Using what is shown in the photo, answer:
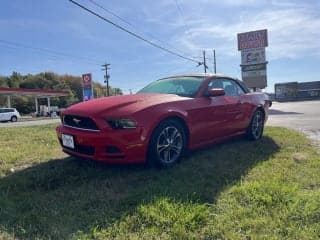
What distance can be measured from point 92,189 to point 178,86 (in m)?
2.36

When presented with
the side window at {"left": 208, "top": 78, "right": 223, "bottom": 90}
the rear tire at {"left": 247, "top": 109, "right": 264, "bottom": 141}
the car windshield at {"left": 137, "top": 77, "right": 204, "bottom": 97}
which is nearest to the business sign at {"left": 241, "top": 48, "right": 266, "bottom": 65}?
the rear tire at {"left": 247, "top": 109, "right": 264, "bottom": 141}

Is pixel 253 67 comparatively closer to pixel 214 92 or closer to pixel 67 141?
pixel 214 92

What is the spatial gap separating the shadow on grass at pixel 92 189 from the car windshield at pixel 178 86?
1.02 meters

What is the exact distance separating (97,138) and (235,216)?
1.84 metres

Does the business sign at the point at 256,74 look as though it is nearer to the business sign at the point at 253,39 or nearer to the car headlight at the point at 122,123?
the business sign at the point at 253,39

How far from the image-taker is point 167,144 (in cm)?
438

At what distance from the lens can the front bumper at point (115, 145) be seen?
3945mm

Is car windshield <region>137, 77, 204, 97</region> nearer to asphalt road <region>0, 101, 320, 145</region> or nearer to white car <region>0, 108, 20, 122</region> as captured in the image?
asphalt road <region>0, 101, 320, 145</region>

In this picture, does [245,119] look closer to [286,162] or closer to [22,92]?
[286,162]

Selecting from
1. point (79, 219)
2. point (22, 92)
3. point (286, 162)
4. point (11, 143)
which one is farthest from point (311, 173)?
point (22, 92)

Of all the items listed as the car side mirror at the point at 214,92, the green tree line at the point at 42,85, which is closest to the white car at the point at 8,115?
the green tree line at the point at 42,85

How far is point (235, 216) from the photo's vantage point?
2984 millimetres

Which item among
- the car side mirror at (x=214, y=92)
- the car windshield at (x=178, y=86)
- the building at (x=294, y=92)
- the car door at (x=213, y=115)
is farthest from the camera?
the building at (x=294, y=92)

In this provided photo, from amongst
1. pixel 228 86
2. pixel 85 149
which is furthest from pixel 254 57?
pixel 85 149
